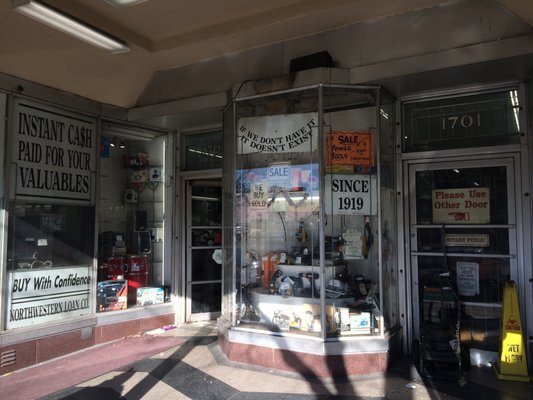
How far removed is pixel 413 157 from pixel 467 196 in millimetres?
744

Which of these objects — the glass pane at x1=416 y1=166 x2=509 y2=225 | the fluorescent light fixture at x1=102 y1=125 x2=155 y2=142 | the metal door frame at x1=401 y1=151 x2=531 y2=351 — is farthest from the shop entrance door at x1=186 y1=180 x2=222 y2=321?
the glass pane at x1=416 y1=166 x2=509 y2=225

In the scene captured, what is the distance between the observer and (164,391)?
157 inches

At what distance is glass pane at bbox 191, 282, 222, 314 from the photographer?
6.70 meters

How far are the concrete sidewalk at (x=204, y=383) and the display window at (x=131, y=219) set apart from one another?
1262 millimetres

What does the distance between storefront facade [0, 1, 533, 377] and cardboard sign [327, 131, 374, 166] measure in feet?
0.05

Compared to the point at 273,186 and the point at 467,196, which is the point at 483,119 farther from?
the point at 273,186

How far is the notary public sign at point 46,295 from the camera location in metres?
4.70

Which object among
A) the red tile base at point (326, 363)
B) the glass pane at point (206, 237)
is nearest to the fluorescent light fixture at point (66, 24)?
the glass pane at point (206, 237)

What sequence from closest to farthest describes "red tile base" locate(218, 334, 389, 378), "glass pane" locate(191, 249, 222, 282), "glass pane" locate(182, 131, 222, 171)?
"red tile base" locate(218, 334, 389, 378)
"glass pane" locate(182, 131, 222, 171)
"glass pane" locate(191, 249, 222, 282)

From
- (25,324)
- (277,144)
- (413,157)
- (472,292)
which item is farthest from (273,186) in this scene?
(25,324)

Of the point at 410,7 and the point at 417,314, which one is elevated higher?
the point at 410,7

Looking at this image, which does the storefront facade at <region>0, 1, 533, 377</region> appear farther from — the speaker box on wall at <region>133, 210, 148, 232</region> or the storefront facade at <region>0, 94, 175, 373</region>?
the speaker box on wall at <region>133, 210, 148, 232</region>

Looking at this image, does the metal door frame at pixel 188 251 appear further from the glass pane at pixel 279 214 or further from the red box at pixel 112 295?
the glass pane at pixel 279 214

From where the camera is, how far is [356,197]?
459cm
